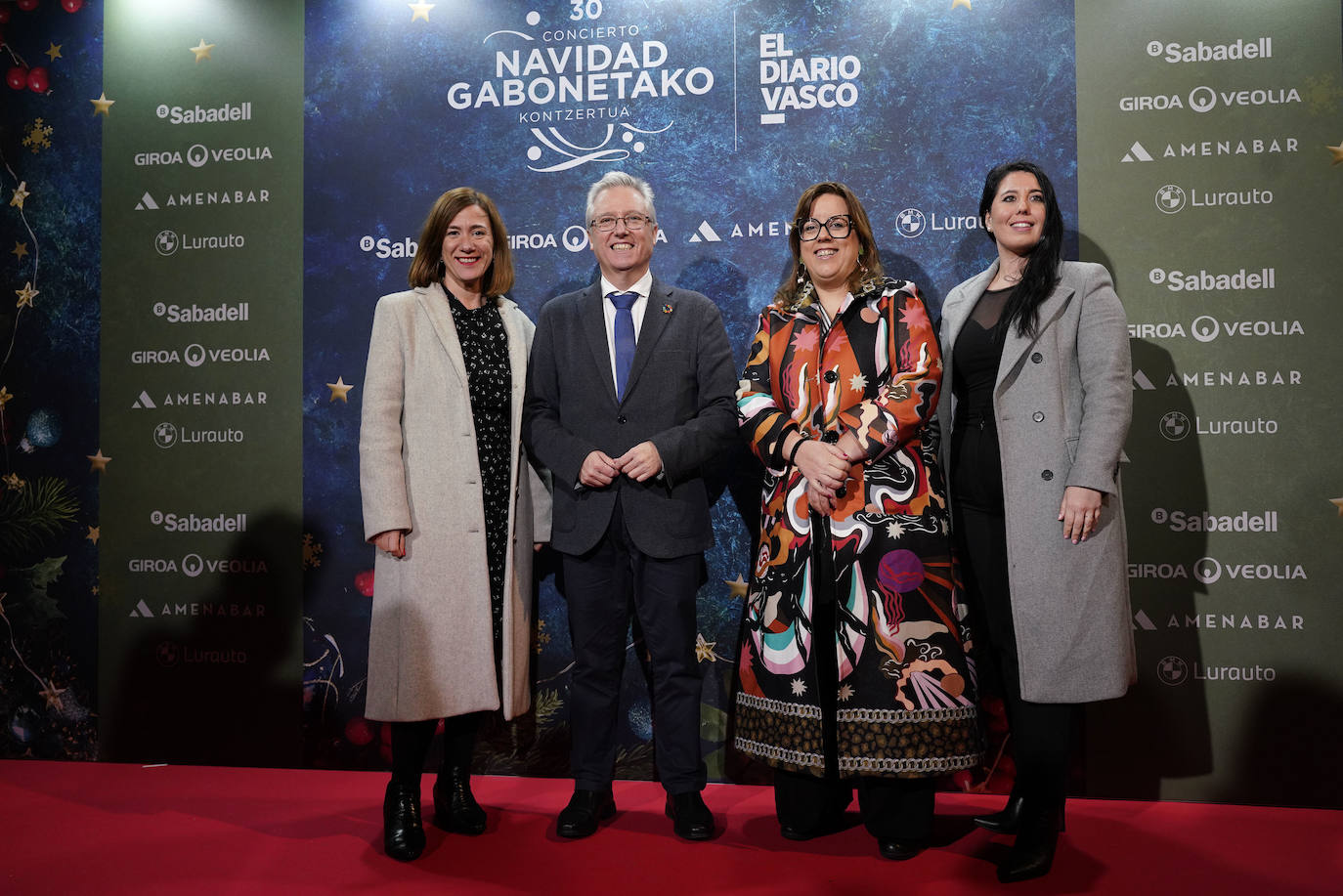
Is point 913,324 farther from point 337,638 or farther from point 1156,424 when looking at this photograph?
point 337,638

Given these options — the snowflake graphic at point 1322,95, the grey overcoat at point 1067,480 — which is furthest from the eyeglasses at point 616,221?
the snowflake graphic at point 1322,95

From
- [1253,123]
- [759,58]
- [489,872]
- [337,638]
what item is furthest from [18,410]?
[1253,123]

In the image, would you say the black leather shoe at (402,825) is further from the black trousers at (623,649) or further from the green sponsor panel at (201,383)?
the green sponsor panel at (201,383)

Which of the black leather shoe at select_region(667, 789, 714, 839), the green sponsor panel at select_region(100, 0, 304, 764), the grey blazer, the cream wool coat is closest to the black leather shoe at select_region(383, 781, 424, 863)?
the cream wool coat

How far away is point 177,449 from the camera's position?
3906 mm

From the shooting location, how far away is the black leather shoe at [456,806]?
2.96 meters

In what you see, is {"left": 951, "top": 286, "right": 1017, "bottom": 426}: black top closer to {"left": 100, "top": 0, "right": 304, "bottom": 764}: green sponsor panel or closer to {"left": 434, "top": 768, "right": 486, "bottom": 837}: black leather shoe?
{"left": 434, "top": 768, "right": 486, "bottom": 837}: black leather shoe

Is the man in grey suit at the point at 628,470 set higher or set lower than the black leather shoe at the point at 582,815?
higher

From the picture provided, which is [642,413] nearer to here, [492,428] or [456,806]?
[492,428]

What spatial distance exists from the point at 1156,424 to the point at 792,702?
1.69 metres

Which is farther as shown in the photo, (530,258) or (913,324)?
(530,258)

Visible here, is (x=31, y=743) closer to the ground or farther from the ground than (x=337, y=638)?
closer to the ground

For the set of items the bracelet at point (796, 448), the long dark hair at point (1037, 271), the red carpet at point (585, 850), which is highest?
the long dark hair at point (1037, 271)

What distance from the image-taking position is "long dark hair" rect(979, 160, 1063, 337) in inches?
106
